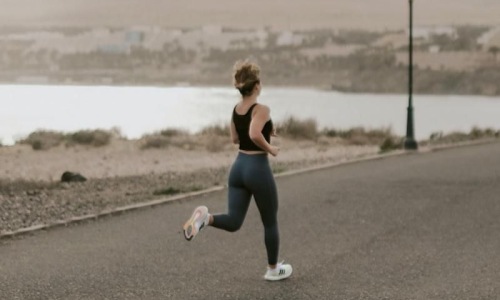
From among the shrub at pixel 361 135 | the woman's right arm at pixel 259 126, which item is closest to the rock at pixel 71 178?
the woman's right arm at pixel 259 126

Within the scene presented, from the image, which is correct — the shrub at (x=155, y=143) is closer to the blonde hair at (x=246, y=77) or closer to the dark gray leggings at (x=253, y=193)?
the dark gray leggings at (x=253, y=193)

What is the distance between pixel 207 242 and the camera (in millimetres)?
9719

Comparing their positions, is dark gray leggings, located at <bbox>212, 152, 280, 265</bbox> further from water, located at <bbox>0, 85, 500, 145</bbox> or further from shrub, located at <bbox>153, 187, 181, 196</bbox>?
water, located at <bbox>0, 85, 500, 145</bbox>

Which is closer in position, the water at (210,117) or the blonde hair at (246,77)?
the blonde hair at (246,77)

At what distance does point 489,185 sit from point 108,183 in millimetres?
7711

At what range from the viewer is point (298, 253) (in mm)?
9070

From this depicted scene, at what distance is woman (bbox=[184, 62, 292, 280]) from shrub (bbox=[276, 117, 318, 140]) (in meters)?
31.9

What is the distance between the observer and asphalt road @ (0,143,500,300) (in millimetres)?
7371

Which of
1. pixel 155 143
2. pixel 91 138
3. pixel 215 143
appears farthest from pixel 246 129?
pixel 91 138

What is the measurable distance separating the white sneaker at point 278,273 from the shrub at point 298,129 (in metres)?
31.6

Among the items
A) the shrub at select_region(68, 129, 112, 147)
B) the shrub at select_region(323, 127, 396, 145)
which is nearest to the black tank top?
the shrub at select_region(323, 127, 396, 145)

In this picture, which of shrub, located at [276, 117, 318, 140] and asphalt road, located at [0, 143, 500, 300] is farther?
shrub, located at [276, 117, 318, 140]

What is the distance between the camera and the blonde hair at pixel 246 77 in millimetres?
6910

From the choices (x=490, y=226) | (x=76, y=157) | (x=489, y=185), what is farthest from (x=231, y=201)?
(x=76, y=157)
